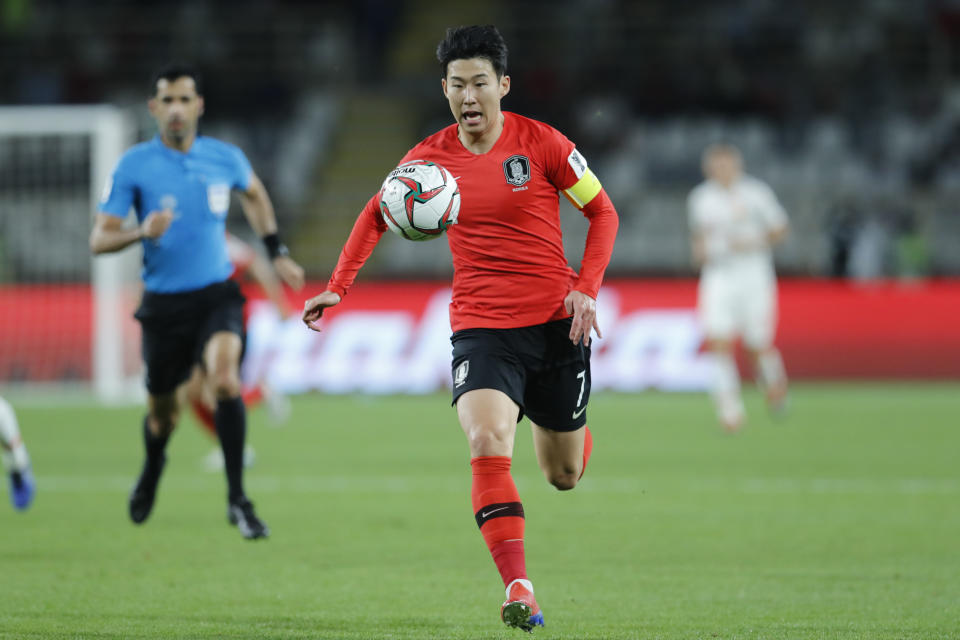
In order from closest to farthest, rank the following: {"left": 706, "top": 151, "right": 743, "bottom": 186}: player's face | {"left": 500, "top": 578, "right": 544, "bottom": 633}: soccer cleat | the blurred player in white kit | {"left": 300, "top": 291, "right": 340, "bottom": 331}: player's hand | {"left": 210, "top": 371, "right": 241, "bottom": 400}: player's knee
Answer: {"left": 500, "top": 578, "right": 544, "bottom": 633}: soccer cleat → {"left": 300, "top": 291, "right": 340, "bottom": 331}: player's hand → {"left": 210, "top": 371, "right": 241, "bottom": 400}: player's knee → {"left": 706, "top": 151, "right": 743, "bottom": 186}: player's face → the blurred player in white kit

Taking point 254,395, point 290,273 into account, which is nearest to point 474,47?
point 290,273

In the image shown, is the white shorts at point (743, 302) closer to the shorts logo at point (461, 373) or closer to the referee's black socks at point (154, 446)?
the referee's black socks at point (154, 446)

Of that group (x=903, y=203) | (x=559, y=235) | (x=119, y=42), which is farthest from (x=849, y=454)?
(x=119, y=42)

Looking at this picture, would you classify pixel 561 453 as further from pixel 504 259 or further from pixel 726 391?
pixel 726 391

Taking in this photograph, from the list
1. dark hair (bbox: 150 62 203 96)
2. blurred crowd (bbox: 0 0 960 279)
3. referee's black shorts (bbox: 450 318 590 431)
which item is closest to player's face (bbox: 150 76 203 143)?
dark hair (bbox: 150 62 203 96)

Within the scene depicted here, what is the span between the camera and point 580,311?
5.14 meters

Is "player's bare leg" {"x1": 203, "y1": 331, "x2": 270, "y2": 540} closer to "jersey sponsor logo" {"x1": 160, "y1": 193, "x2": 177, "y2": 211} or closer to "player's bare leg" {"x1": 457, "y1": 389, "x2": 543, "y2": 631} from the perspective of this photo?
"jersey sponsor logo" {"x1": 160, "y1": 193, "x2": 177, "y2": 211}

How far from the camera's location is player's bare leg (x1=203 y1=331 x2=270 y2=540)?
23.4ft

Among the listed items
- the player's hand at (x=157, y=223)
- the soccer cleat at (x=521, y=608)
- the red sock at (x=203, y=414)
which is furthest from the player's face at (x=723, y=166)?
the soccer cleat at (x=521, y=608)

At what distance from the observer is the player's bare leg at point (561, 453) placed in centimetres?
570

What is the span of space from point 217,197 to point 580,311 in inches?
118

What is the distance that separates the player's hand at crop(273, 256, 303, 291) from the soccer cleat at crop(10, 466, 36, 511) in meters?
2.22

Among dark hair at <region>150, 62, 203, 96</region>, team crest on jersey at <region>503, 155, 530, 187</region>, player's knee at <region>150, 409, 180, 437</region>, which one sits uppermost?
dark hair at <region>150, 62, 203, 96</region>

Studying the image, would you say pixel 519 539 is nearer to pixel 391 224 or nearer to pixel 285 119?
pixel 391 224
